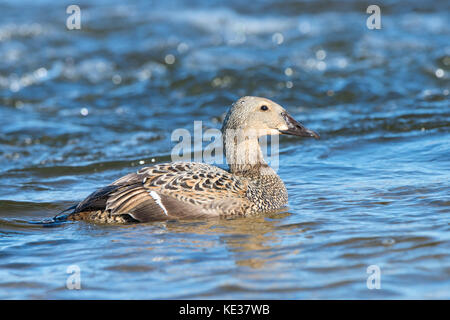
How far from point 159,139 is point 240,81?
10.6 feet

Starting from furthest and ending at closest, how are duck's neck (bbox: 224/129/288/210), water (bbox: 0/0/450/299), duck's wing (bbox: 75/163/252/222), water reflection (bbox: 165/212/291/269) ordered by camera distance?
duck's neck (bbox: 224/129/288/210), duck's wing (bbox: 75/163/252/222), water reflection (bbox: 165/212/291/269), water (bbox: 0/0/450/299)

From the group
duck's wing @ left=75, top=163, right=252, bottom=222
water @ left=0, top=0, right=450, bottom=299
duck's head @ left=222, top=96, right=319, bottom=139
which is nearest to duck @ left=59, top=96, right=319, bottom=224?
duck's wing @ left=75, top=163, right=252, bottom=222

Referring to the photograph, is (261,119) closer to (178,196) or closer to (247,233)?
(178,196)

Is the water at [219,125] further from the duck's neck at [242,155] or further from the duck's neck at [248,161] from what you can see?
the duck's neck at [242,155]

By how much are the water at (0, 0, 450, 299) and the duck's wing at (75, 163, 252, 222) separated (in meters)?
0.13

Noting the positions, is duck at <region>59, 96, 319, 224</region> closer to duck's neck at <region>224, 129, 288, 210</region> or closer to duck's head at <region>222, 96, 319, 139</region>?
duck's neck at <region>224, 129, 288, 210</region>

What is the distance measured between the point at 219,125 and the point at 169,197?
5.08m

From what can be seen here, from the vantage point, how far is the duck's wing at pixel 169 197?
235 inches

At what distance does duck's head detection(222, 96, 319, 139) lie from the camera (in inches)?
271

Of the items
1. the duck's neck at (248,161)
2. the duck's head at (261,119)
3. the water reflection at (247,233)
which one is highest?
the duck's head at (261,119)

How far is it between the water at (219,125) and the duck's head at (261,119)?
2.37ft

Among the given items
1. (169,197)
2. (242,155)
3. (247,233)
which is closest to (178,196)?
(169,197)

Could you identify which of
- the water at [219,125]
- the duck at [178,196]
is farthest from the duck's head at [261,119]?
the water at [219,125]
